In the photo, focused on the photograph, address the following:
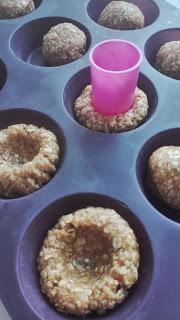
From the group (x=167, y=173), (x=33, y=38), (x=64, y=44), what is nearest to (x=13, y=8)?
(x=33, y=38)

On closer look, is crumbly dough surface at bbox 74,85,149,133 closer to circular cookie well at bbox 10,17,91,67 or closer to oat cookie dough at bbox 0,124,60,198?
oat cookie dough at bbox 0,124,60,198

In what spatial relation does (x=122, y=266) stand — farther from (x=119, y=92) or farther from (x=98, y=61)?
(x=98, y=61)

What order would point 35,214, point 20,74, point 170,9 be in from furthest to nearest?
1. point 170,9
2. point 20,74
3. point 35,214

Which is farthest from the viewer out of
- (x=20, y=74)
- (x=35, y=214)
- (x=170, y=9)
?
(x=170, y=9)

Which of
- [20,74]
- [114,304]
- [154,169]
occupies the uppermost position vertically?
[20,74]

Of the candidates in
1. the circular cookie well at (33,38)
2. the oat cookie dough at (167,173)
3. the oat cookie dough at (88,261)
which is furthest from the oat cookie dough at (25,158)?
the circular cookie well at (33,38)

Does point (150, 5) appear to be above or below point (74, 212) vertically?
above

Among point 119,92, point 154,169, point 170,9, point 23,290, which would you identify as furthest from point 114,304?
point 170,9
